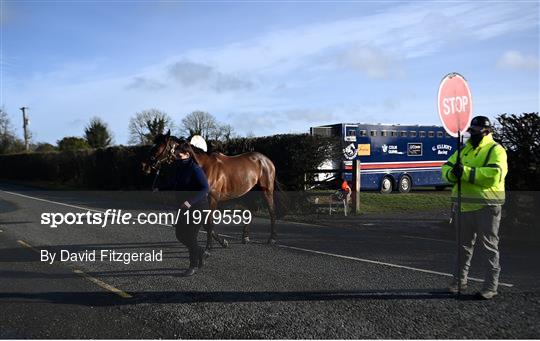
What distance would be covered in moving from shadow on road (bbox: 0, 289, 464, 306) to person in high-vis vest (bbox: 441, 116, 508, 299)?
0.41 meters

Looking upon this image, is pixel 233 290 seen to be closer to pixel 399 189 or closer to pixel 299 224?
pixel 299 224

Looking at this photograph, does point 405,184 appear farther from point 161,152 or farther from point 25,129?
point 25,129

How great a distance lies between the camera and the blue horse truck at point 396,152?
23.5 m

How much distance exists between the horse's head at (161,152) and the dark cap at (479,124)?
447 centimetres

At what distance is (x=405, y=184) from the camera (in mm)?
25328

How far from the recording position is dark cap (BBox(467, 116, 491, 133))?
567 cm

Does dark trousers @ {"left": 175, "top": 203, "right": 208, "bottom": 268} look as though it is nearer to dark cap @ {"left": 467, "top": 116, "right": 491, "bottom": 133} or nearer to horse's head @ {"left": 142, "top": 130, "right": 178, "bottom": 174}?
horse's head @ {"left": 142, "top": 130, "right": 178, "bottom": 174}

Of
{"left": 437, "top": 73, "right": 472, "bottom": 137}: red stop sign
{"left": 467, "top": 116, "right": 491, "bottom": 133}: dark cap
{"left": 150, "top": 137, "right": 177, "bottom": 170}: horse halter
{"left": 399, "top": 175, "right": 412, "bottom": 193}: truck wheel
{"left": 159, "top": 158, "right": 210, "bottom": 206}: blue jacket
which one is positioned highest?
{"left": 437, "top": 73, "right": 472, "bottom": 137}: red stop sign

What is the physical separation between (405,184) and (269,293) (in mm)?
20503

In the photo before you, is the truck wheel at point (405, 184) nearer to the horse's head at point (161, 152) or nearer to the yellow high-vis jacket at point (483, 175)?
the horse's head at point (161, 152)

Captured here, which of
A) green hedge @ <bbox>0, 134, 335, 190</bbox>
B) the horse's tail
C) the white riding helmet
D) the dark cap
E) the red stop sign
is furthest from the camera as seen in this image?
green hedge @ <bbox>0, 134, 335, 190</bbox>

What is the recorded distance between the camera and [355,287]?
630 centimetres

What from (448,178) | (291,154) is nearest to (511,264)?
(448,178)

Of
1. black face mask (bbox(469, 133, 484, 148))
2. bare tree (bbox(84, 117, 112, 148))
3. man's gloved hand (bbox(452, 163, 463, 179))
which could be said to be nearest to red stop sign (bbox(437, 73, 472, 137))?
black face mask (bbox(469, 133, 484, 148))
